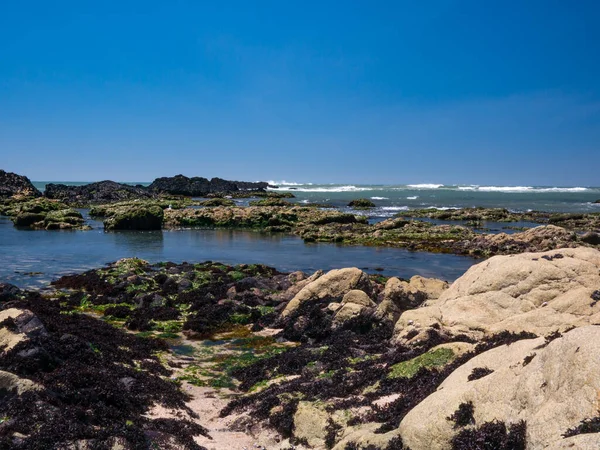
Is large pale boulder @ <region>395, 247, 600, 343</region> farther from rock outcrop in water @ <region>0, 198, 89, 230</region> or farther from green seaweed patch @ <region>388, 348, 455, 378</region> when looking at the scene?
rock outcrop in water @ <region>0, 198, 89, 230</region>

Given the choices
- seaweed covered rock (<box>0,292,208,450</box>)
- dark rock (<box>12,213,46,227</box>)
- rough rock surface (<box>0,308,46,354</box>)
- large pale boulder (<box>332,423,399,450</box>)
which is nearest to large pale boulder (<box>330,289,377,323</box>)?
seaweed covered rock (<box>0,292,208,450</box>)

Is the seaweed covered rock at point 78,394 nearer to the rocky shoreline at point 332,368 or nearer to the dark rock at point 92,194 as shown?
the rocky shoreline at point 332,368

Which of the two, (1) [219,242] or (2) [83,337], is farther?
(1) [219,242]

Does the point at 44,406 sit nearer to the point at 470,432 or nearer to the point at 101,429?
the point at 101,429

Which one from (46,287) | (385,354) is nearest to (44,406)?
(385,354)

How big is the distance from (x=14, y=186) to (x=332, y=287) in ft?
365

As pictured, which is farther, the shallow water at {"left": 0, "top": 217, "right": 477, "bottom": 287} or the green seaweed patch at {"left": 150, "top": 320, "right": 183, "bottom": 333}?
the shallow water at {"left": 0, "top": 217, "right": 477, "bottom": 287}

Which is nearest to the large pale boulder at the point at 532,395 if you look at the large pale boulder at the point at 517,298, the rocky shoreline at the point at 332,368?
the rocky shoreline at the point at 332,368

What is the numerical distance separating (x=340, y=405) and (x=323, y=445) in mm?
1147

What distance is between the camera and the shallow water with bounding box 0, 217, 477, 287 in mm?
31891

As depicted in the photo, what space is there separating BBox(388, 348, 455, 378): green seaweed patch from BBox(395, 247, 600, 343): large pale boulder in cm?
190

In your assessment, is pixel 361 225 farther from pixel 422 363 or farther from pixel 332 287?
pixel 422 363

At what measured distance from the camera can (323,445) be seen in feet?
28.8

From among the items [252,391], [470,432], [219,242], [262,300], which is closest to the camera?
[470,432]
